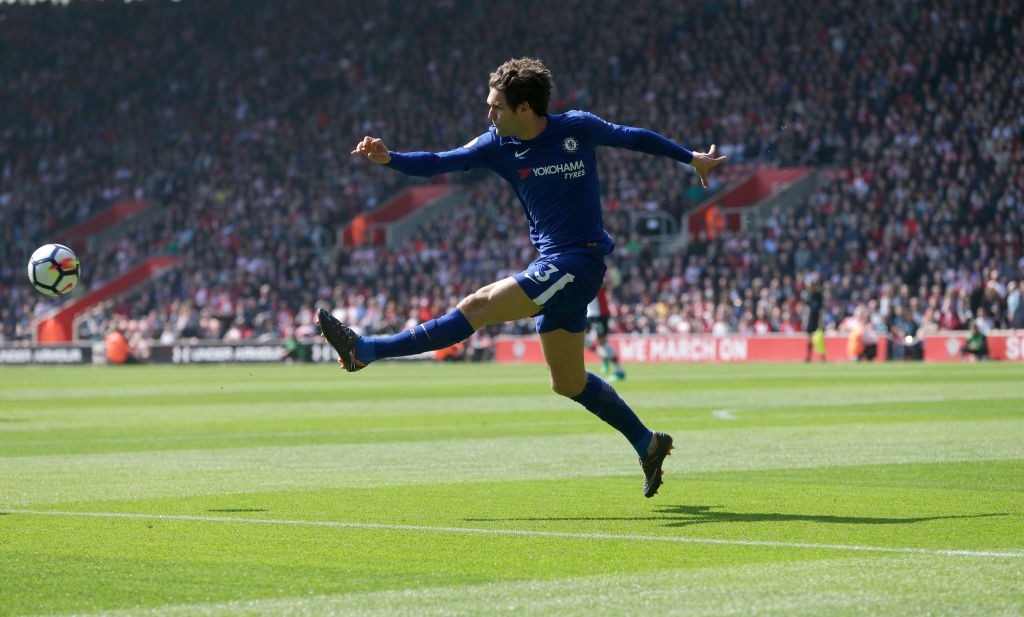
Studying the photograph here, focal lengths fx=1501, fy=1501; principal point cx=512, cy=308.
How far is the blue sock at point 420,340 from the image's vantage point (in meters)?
8.09

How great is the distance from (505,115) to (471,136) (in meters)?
42.5

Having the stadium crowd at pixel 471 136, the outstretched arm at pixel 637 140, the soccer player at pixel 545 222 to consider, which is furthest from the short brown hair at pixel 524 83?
the stadium crowd at pixel 471 136

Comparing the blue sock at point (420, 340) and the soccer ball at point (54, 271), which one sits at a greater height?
the soccer ball at point (54, 271)

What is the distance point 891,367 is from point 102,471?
75.7ft

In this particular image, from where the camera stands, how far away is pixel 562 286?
8164mm

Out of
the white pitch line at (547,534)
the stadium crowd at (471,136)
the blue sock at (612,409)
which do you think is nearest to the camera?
the white pitch line at (547,534)


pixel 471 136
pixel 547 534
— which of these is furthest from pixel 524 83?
pixel 471 136

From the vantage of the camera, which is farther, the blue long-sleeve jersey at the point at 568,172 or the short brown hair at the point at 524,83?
the blue long-sleeve jersey at the point at 568,172

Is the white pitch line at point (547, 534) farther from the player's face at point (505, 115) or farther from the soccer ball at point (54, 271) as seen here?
the soccer ball at point (54, 271)

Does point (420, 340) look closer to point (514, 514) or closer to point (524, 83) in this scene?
point (514, 514)

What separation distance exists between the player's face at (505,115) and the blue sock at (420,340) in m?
1.08

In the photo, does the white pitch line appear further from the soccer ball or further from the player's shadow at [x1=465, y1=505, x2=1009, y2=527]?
the soccer ball

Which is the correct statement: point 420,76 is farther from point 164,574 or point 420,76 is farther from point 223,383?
point 164,574

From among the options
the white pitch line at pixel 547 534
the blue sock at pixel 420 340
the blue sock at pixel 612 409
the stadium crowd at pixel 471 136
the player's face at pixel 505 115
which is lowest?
the white pitch line at pixel 547 534
